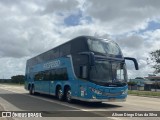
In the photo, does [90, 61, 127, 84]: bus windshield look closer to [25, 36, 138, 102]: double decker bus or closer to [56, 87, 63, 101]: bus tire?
[25, 36, 138, 102]: double decker bus

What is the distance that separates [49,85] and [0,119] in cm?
1304

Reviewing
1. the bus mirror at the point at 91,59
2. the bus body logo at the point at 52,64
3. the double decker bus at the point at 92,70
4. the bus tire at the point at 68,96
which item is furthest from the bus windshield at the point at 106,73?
the bus body logo at the point at 52,64

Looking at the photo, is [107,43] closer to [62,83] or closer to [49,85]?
[62,83]

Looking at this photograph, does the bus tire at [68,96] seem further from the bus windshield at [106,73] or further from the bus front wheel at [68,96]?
the bus windshield at [106,73]

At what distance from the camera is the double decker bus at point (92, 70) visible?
17516 mm

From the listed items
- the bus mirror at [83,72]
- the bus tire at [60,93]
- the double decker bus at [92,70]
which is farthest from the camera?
the bus tire at [60,93]

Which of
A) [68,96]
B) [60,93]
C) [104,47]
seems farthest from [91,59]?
[60,93]

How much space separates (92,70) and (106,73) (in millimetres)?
766

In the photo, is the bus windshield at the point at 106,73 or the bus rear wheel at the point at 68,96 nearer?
the bus windshield at the point at 106,73

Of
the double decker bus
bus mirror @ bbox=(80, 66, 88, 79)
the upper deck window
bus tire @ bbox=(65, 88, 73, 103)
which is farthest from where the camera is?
bus tire @ bbox=(65, 88, 73, 103)

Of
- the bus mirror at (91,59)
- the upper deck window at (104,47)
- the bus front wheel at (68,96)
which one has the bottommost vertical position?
the bus front wheel at (68,96)

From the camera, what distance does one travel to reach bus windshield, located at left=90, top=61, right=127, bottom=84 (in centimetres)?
1753

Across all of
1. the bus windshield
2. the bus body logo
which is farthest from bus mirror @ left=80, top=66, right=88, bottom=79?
the bus body logo

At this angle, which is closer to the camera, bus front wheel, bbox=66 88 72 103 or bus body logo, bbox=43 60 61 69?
bus front wheel, bbox=66 88 72 103
